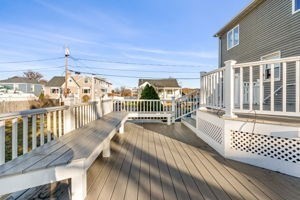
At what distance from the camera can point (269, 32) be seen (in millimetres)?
7055

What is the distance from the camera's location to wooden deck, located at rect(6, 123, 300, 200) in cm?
210

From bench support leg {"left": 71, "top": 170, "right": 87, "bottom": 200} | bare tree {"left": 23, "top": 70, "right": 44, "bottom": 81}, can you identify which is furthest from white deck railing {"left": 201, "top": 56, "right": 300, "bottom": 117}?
bare tree {"left": 23, "top": 70, "right": 44, "bottom": 81}

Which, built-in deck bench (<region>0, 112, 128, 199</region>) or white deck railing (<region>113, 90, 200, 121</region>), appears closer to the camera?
built-in deck bench (<region>0, 112, 128, 199</region>)

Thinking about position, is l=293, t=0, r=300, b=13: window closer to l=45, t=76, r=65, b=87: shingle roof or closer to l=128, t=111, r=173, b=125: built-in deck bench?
l=128, t=111, r=173, b=125: built-in deck bench

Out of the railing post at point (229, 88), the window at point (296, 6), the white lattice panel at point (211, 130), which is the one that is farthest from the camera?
the window at point (296, 6)

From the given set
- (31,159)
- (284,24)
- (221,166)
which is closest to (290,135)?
(221,166)

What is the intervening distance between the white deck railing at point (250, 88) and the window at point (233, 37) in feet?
6.57

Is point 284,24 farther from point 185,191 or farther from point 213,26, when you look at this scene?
point 213,26

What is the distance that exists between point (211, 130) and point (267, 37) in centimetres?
513

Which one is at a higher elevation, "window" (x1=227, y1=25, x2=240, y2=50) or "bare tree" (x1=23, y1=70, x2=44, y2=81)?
"bare tree" (x1=23, y1=70, x2=44, y2=81)

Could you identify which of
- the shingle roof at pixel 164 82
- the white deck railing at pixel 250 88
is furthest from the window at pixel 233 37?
the shingle roof at pixel 164 82

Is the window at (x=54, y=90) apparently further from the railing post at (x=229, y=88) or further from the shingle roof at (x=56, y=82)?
the railing post at (x=229, y=88)

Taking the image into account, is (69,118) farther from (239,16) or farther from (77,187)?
(239,16)

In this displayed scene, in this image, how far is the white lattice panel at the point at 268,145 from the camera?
107 inches
